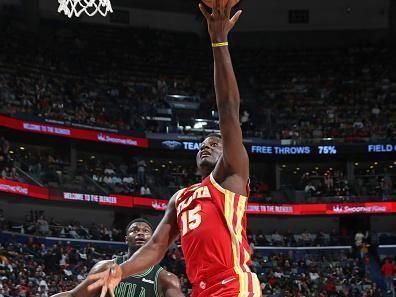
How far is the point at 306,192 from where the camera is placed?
35000mm

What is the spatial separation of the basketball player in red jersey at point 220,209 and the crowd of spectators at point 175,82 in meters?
28.0

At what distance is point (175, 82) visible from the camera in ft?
128

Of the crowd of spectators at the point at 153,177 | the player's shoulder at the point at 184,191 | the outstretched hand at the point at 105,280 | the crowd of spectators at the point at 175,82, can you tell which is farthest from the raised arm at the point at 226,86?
the crowd of spectators at the point at 175,82

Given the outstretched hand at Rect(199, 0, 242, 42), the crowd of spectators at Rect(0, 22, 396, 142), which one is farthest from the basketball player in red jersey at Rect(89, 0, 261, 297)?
the crowd of spectators at Rect(0, 22, 396, 142)

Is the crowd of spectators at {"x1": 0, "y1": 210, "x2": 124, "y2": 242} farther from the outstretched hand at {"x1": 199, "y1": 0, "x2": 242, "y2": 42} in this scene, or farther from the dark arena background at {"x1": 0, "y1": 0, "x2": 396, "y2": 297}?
the outstretched hand at {"x1": 199, "y1": 0, "x2": 242, "y2": 42}

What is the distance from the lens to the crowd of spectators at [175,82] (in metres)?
34.5

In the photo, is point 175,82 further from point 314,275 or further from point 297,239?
point 314,275

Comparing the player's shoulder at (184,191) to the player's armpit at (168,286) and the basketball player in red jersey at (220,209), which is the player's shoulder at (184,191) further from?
the player's armpit at (168,286)

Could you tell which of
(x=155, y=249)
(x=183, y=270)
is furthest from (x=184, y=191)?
(x=183, y=270)

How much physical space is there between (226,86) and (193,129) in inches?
1230

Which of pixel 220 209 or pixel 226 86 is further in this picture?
pixel 220 209

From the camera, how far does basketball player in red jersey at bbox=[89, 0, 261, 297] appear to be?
439 cm

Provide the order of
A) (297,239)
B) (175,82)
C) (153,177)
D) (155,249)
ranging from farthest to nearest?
(175,82) → (153,177) → (297,239) → (155,249)

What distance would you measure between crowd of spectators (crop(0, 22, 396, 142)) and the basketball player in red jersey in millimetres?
28011
